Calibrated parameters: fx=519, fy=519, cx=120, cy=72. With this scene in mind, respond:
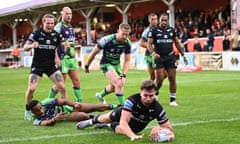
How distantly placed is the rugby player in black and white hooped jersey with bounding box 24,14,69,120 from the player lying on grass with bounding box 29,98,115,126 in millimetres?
820

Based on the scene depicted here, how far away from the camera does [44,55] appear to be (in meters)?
10.0

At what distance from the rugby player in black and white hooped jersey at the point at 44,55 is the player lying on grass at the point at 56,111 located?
32.3 inches

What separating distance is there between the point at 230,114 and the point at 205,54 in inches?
741

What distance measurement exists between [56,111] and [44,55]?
135cm

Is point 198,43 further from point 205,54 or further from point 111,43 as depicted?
point 111,43

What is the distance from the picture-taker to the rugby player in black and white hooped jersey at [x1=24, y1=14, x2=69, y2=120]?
9828 millimetres

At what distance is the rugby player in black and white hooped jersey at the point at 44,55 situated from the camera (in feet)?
32.2

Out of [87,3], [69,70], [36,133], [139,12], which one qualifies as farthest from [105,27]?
[36,133]

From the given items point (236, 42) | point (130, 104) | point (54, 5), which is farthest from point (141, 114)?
point (54, 5)

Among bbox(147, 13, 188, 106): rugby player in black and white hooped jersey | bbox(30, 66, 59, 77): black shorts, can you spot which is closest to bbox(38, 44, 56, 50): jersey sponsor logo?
bbox(30, 66, 59, 77): black shorts

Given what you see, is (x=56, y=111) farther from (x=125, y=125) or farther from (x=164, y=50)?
(x=164, y=50)

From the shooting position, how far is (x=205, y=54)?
93.2 ft

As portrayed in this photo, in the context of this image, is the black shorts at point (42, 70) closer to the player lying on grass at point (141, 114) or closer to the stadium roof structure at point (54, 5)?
the player lying on grass at point (141, 114)

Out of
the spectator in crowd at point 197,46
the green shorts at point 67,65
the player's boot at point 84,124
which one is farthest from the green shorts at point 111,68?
the spectator in crowd at point 197,46
